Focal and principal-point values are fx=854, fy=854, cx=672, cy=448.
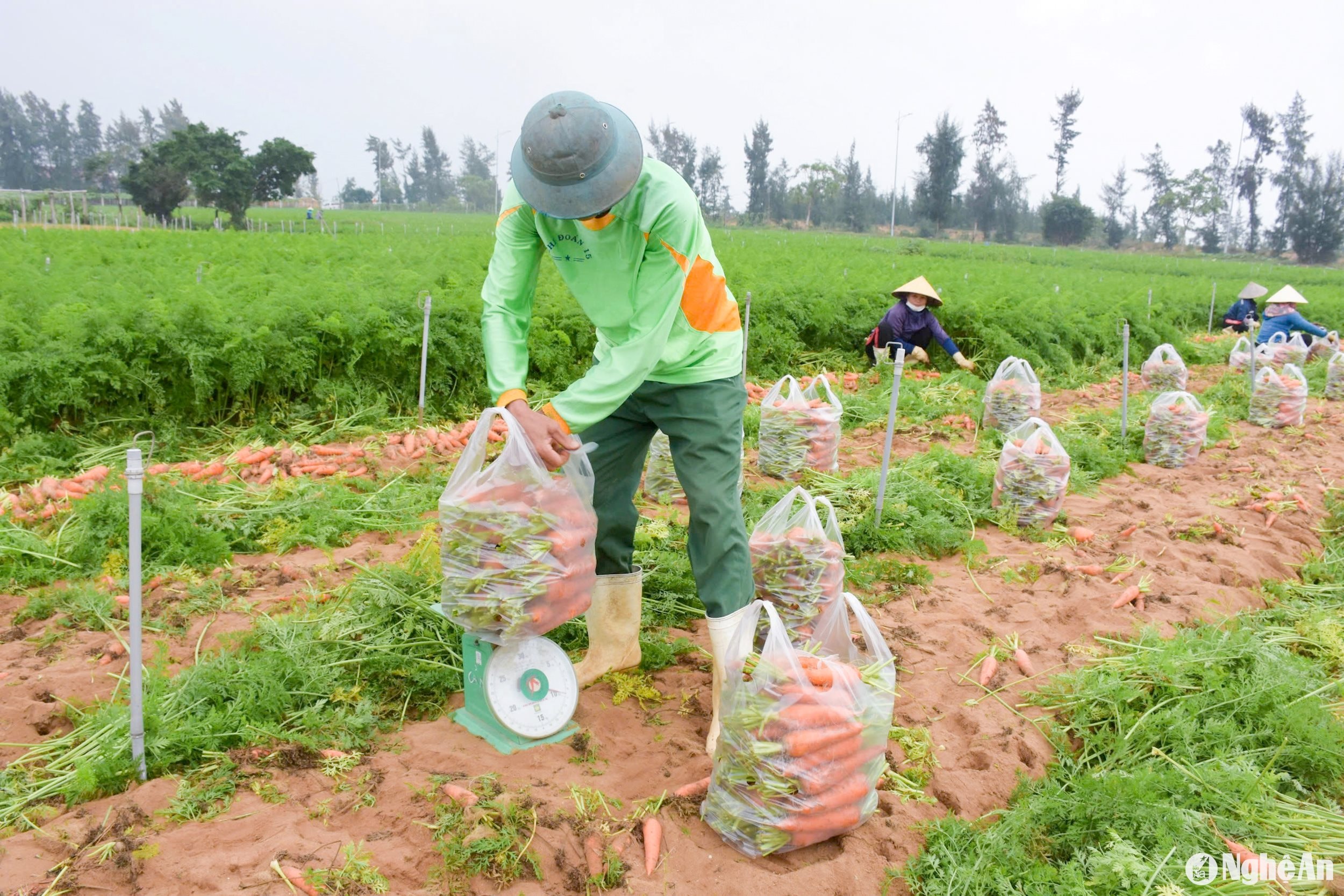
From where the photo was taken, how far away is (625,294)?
277 centimetres

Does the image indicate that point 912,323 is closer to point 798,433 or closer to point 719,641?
point 798,433

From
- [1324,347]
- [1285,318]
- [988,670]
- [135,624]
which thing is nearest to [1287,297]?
[1285,318]

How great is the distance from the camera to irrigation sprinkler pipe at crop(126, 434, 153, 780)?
94.1 inches

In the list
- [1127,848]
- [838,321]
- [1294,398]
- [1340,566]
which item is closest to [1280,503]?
[1340,566]

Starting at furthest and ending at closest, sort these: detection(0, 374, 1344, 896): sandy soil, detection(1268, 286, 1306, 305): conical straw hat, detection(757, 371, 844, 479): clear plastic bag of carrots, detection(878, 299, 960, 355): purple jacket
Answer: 1. detection(1268, 286, 1306, 305): conical straw hat
2. detection(878, 299, 960, 355): purple jacket
3. detection(757, 371, 844, 479): clear plastic bag of carrots
4. detection(0, 374, 1344, 896): sandy soil

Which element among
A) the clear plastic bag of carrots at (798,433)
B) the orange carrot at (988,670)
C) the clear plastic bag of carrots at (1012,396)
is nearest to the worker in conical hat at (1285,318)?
the clear plastic bag of carrots at (1012,396)

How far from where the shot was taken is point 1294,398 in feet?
27.0

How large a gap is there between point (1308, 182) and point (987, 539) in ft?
246

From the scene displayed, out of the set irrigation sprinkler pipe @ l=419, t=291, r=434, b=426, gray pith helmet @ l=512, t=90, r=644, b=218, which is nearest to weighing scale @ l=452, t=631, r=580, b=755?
gray pith helmet @ l=512, t=90, r=644, b=218

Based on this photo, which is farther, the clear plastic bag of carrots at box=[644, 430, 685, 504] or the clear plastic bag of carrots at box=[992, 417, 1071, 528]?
the clear plastic bag of carrots at box=[644, 430, 685, 504]

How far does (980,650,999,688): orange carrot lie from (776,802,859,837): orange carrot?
1256 mm

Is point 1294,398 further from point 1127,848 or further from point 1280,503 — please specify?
point 1127,848

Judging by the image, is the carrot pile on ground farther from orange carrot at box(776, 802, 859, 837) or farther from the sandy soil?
orange carrot at box(776, 802, 859, 837)

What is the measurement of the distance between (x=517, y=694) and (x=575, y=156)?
170 cm
